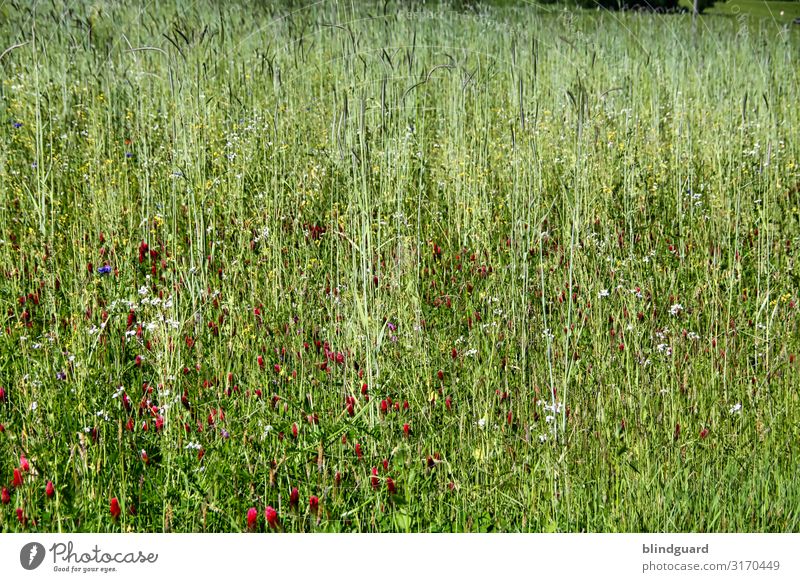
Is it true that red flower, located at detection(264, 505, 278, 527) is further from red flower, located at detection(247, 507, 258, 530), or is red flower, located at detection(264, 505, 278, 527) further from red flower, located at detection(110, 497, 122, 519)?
red flower, located at detection(110, 497, 122, 519)

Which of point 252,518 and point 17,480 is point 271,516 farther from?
point 17,480

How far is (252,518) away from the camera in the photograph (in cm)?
183

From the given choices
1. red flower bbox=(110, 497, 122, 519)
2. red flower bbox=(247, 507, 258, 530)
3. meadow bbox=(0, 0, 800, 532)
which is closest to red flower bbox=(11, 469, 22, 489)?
meadow bbox=(0, 0, 800, 532)

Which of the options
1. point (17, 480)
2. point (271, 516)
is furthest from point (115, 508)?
point (271, 516)

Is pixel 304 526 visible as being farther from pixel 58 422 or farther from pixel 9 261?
pixel 9 261

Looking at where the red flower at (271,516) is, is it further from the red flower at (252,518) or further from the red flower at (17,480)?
the red flower at (17,480)

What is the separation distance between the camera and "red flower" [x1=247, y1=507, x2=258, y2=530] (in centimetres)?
181

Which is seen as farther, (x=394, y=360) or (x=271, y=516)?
(x=394, y=360)

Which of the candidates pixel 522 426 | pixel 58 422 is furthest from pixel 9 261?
pixel 522 426

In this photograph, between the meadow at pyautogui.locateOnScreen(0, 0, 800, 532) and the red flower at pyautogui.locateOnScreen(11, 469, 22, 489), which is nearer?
the red flower at pyautogui.locateOnScreen(11, 469, 22, 489)

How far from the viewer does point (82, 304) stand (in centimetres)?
247

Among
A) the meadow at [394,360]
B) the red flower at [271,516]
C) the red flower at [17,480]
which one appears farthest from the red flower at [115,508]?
the red flower at [271,516]

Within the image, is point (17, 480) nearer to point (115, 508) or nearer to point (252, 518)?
point (115, 508)

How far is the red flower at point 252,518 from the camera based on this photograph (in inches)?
71.2
